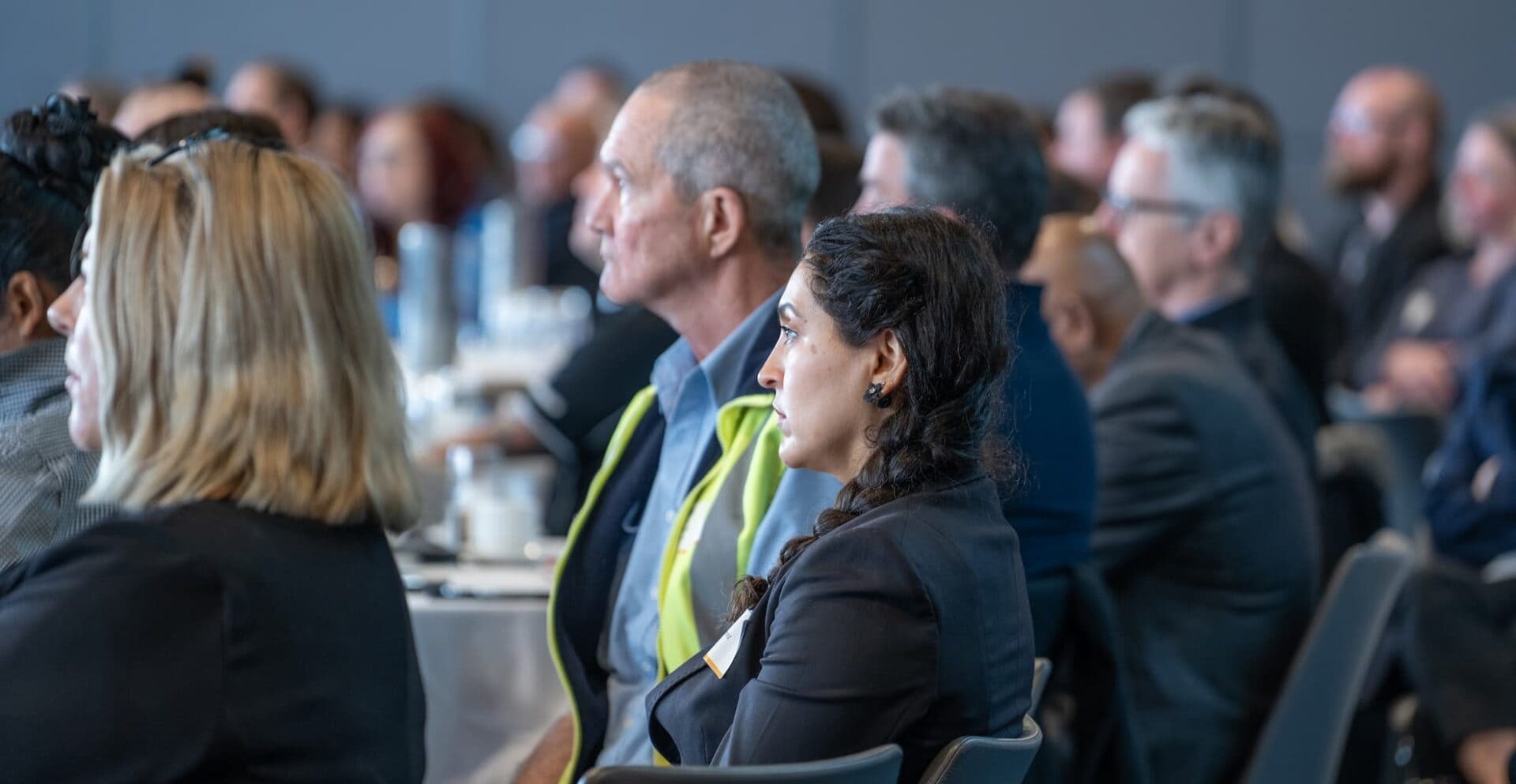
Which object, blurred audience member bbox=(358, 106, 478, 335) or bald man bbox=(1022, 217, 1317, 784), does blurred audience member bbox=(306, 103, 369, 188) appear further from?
bald man bbox=(1022, 217, 1317, 784)

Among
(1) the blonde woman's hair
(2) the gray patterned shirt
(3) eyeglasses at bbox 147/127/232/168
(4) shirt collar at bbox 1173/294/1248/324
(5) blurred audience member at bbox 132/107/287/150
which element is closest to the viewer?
(1) the blonde woman's hair

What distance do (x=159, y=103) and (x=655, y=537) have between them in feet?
5.97

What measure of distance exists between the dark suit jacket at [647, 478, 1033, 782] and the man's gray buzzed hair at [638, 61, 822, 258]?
810 mm

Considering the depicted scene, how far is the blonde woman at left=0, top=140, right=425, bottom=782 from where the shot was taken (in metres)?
1.46

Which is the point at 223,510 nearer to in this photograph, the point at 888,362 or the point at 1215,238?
the point at 888,362

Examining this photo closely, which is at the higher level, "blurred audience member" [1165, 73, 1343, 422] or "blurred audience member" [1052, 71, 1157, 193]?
"blurred audience member" [1052, 71, 1157, 193]

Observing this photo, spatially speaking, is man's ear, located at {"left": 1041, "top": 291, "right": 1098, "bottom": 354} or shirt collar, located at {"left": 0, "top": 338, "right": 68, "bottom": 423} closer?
shirt collar, located at {"left": 0, "top": 338, "right": 68, "bottom": 423}

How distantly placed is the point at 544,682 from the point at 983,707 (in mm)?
1236

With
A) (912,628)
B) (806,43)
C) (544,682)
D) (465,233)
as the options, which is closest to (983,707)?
(912,628)

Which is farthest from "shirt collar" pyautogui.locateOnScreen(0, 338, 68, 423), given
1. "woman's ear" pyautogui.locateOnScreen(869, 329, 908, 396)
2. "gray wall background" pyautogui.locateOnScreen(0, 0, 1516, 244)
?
"gray wall background" pyautogui.locateOnScreen(0, 0, 1516, 244)

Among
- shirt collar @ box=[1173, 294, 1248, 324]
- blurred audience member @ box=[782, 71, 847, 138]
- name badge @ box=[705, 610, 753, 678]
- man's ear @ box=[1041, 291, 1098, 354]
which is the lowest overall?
shirt collar @ box=[1173, 294, 1248, 324]

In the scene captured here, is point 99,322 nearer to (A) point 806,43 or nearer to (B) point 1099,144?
(B) point 1099,144

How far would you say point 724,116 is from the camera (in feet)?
7.53

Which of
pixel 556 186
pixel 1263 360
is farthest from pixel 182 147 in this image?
pixel 556 186
